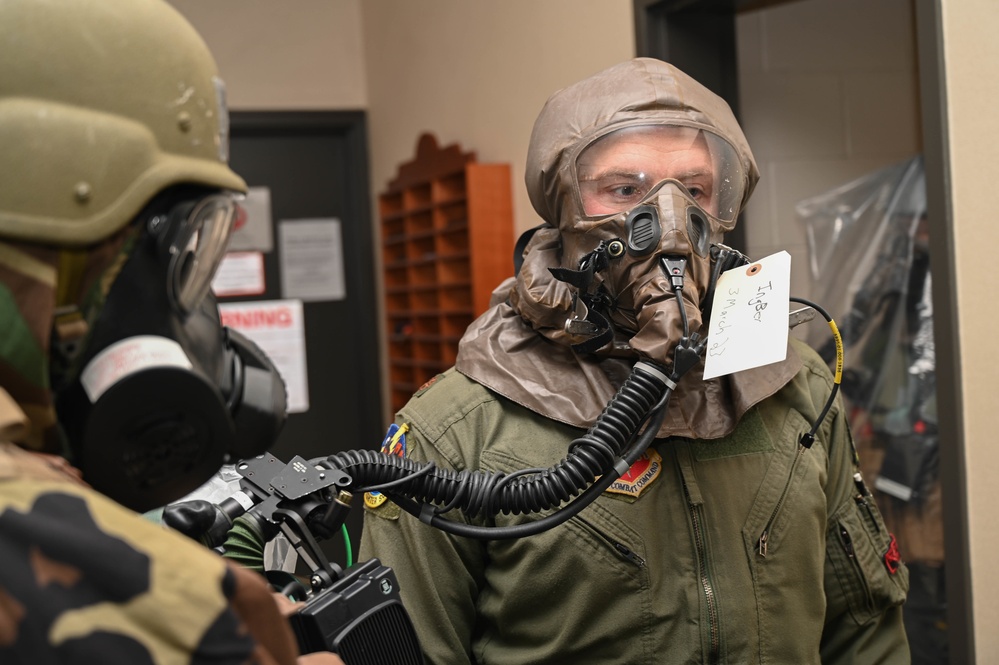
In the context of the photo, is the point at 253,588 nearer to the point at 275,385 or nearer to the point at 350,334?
the point at 275,385

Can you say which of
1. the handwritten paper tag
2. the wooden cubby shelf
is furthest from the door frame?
the wooden cubby shelf

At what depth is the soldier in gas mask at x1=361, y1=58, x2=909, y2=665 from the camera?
121 cm

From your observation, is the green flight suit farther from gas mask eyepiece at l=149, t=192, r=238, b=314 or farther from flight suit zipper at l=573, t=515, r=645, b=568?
gas mask eyepiece at l=149, t=192, r=238, b=314

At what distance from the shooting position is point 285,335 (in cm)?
428

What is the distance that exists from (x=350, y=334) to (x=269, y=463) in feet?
11.4

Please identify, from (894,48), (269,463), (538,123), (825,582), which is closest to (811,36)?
(894,48)

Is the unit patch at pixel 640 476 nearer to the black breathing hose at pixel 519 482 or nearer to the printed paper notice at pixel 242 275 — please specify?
the black breathing hose at pixel 519 482

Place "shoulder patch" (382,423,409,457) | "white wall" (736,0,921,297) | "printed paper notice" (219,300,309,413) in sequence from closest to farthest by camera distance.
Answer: "shoulder patch" (382,423,409,457) → "white wall" (736,0,921,297) → "printed paper notice" (219,300,309,413)

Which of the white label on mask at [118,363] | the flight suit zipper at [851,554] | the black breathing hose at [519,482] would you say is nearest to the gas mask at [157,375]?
the white label on mask at [118,363]

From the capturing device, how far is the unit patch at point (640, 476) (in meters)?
→ 1.25

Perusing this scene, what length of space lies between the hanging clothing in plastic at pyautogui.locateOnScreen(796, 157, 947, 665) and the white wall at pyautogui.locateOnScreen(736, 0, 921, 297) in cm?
15

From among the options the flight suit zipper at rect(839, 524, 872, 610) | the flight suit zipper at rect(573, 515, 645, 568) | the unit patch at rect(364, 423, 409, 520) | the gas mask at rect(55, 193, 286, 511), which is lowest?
the flight suit zipper at rect(839, 524, 872, 610)

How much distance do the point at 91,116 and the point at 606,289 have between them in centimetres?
79

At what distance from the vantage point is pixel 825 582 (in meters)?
1.37
